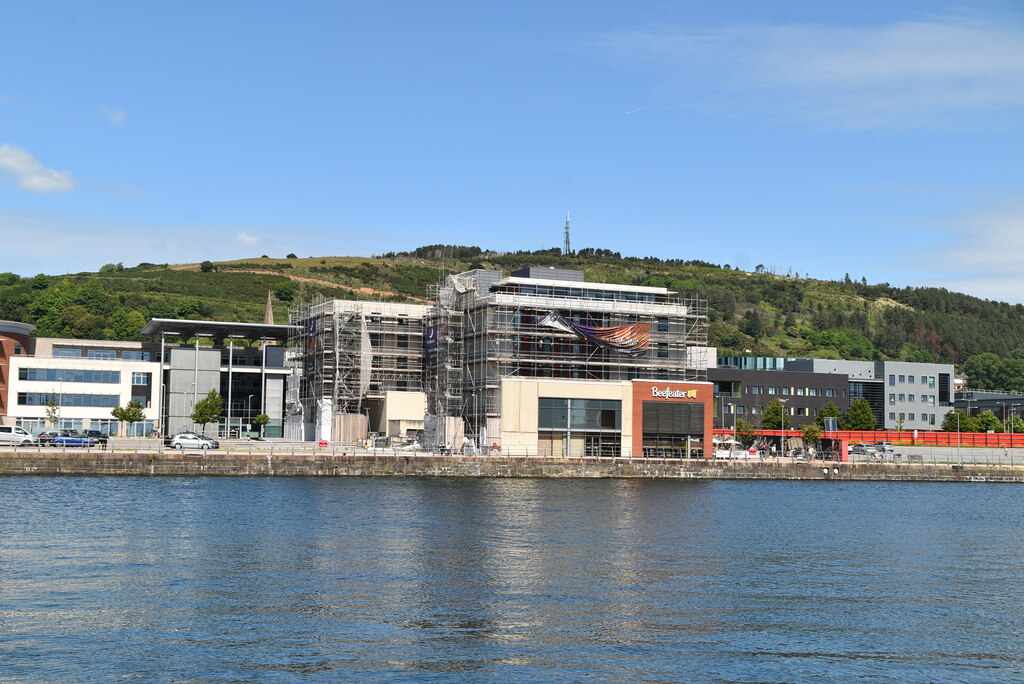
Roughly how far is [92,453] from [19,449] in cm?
646

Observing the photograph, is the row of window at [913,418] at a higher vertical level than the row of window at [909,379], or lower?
lower

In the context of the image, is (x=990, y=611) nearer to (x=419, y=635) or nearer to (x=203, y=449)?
(x=419, y=635)

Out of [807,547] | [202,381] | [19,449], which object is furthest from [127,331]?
[807,547]

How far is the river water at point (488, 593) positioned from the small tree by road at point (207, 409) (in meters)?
47.0

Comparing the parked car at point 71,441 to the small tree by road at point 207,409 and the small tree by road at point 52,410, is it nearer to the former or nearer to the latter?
the small tree by road at point 207,409

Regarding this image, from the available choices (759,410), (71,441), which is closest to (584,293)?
(71,441)

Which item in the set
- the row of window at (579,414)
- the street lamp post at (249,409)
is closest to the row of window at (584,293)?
the row of window at (579,414)

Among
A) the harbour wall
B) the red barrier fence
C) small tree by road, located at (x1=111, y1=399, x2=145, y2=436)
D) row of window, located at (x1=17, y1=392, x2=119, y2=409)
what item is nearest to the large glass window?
row of window, located at (x1=17, y1=392, x2=119, y2=409)

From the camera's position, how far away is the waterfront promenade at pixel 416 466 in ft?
281

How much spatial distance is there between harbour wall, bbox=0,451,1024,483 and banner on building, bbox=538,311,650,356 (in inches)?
538

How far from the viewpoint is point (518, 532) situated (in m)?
53.6

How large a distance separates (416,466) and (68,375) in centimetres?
4924

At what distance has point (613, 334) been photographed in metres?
112

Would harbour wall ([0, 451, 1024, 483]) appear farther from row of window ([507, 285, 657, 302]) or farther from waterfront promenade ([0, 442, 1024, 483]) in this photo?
row of window ([507, 285, 657, 302])
